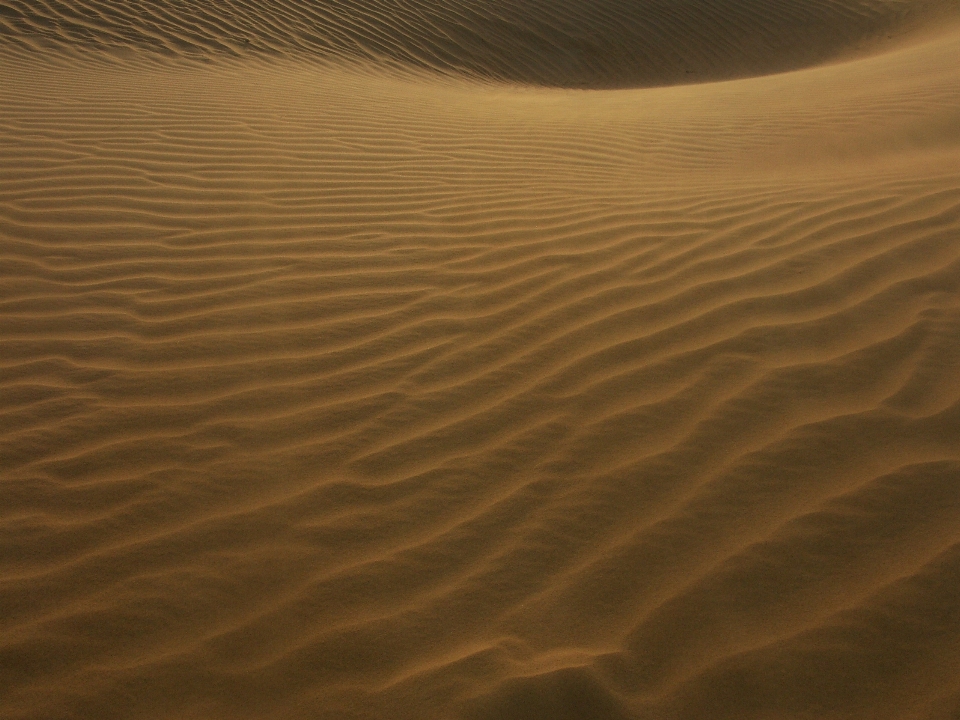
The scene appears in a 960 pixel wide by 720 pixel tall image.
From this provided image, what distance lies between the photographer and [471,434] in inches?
100.0

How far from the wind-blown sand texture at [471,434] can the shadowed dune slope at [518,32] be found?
180 inches

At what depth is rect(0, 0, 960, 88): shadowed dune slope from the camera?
29.6 ft

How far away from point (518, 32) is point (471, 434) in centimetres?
1021

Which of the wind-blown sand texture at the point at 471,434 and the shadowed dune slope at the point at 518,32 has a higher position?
the shadowed dune slope at the point at 518,32

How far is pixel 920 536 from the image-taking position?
2.07 metres

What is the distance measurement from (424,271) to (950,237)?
2.37 metres

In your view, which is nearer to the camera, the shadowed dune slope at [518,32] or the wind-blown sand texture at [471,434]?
the wind-blown sand texture at [471,434]

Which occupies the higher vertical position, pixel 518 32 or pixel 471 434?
pixel 518 32

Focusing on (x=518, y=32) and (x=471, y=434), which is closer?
(x=471, y=434)

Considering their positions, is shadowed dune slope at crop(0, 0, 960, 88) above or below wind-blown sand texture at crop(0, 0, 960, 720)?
above

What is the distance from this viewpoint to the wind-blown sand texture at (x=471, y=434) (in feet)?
6.06

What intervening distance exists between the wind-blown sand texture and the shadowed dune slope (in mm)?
4560

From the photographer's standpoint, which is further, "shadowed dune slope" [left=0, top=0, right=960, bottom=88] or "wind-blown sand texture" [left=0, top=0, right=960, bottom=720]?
"shadowed dune slope" [left=0, top=0, right=960, bottom=88]

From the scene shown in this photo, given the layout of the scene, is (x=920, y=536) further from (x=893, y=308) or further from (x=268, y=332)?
(x=268, y=332)
